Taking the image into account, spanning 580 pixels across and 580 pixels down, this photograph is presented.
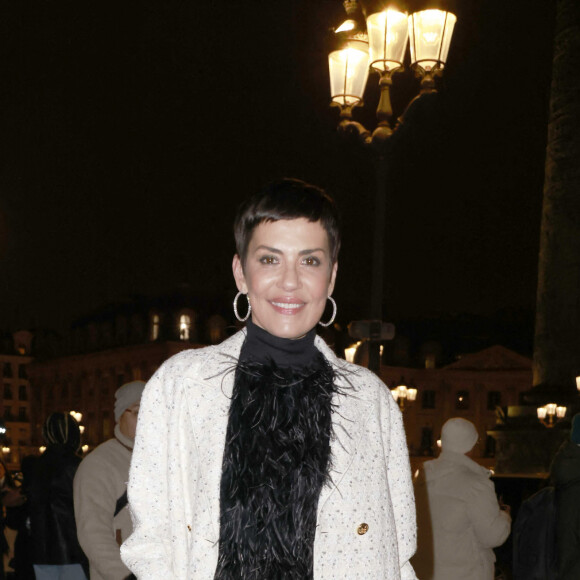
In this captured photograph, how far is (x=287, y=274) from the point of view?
2.94m

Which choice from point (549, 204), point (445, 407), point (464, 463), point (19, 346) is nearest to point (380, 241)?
point (464, 463)

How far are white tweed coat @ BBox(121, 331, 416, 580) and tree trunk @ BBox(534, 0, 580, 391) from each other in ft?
75.5

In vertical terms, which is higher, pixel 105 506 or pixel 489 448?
pixel 105 506

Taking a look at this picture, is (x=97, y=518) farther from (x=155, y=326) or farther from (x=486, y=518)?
(x=155, y=326)

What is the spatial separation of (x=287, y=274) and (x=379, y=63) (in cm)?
649

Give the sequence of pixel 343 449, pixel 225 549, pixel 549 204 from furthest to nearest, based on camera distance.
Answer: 1. pixel 549 204
2. pixel 343 449
3. pixel 225 549

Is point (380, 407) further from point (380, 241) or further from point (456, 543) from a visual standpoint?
point (380, 241)

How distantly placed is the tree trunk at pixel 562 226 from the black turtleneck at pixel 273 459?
23.1 meters

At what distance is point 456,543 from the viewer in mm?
6680

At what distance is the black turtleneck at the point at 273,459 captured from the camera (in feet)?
8.89

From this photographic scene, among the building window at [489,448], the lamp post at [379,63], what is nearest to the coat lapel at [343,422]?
the lamp post at [379,63]

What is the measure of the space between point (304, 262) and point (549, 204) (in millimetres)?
24020

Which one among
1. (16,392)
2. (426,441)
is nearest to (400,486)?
(426,441)

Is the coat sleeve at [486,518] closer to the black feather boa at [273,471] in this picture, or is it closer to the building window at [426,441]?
the black feather boa at [273,471]
